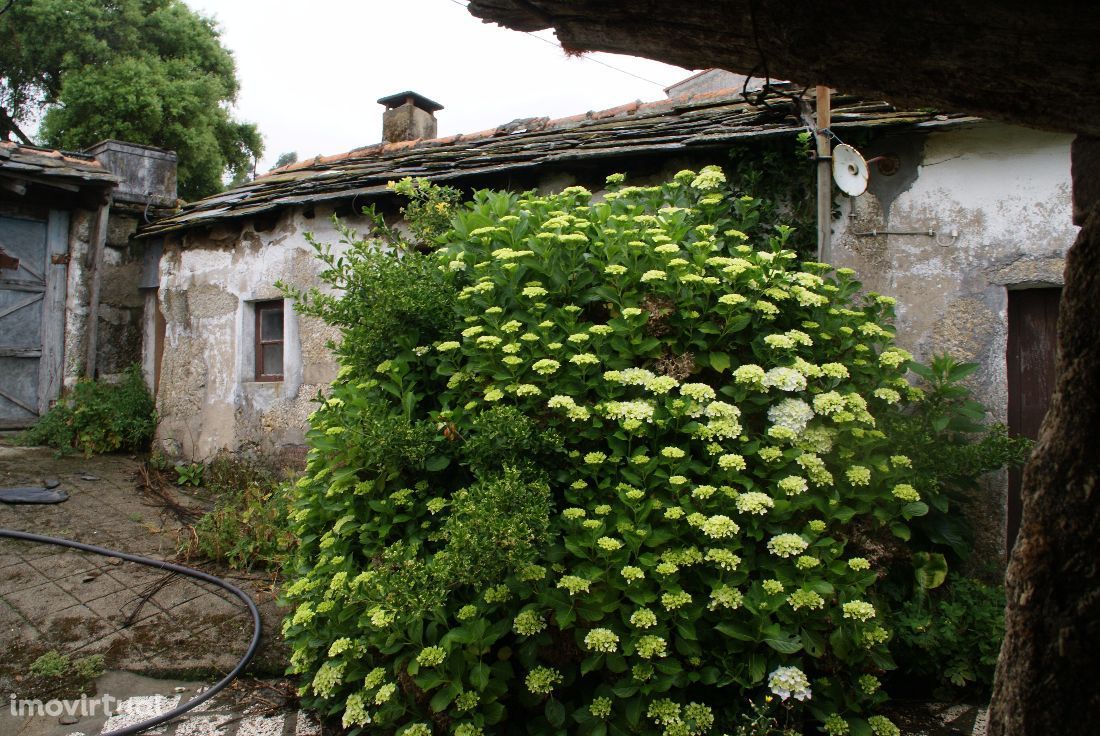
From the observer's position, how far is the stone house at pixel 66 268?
27.0ft

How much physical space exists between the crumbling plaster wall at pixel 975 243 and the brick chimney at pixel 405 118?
21.3ft

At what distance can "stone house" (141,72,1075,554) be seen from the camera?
4.46 m

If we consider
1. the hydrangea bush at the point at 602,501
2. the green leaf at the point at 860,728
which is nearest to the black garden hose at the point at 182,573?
the hydrangea bush at the point at 602,501

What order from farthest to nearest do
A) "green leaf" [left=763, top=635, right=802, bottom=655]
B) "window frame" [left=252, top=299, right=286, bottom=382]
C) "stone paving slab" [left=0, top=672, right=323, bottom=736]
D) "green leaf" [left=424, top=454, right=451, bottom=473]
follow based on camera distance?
"window frame" [left=252, top=299, right=286, bottom=382], "stone paving slab" [left=0, top=672, right=323, bottom=736], "green leaf" [left=424, top=454, right=451, bottom=473], "green leaf" [left=763, top=635, right=802, bottom=655]

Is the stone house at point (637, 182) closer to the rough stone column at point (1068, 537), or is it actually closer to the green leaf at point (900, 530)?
the green leaf at point (900, 530)

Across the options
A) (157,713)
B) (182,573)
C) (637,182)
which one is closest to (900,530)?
(637,182)

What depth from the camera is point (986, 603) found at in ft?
12.0

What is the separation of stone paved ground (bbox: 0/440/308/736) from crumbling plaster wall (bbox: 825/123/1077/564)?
14.9 ft

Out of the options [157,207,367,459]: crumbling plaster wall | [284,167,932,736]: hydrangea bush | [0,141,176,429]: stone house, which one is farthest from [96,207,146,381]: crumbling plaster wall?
[284,167,932,736]: hydrangea bush

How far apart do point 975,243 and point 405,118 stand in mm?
7423

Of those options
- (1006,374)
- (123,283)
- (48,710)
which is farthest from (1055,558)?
(123,283)

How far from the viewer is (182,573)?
15.9 ft

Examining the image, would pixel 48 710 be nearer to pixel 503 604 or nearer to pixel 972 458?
pixel 503 604

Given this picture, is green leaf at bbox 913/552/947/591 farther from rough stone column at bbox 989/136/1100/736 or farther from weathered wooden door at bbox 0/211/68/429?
weathered wooden door at bbox 0/211/68/429
